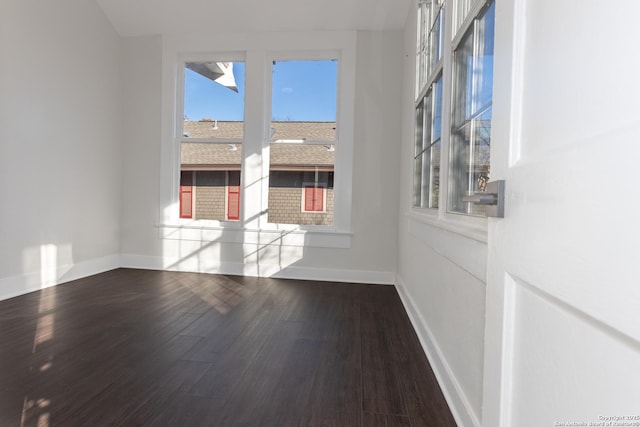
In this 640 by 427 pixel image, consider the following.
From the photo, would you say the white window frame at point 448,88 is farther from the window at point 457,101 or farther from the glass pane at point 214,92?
the glass pane at point 214,92

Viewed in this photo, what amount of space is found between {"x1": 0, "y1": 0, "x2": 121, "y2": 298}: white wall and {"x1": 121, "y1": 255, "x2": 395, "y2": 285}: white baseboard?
1.21ft

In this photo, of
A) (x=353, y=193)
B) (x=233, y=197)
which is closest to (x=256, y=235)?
(x=233, y=197)

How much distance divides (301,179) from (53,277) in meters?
2.57

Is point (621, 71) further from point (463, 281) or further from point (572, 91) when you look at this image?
point (463, 281)

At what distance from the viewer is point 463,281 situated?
147cm

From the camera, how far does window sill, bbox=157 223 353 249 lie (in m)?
3.90

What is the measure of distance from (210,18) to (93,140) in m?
1.80

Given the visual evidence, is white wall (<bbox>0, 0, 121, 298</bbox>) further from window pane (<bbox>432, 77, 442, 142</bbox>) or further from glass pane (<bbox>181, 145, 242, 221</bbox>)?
window pane (<bbox>432, 77, 442, 142</bbox>)

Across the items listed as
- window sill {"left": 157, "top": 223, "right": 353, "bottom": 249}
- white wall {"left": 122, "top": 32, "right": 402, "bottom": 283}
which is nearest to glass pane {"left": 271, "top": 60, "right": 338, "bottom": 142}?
white wall {"left": 122, "top": 32, "right": 402, "bottom": 283}

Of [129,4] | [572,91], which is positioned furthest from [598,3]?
[129,4]

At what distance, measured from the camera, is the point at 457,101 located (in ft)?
5.90

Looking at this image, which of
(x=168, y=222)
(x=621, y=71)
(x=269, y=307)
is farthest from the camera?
(x=168, y=222)

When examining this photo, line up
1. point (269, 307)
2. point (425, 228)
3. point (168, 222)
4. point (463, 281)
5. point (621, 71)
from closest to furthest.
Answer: point (621, 71)
point (463, 281)
point (425, 228)
point (269, 307)
point (168, 222)

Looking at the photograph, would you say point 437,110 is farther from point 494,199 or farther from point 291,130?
point 291,130
